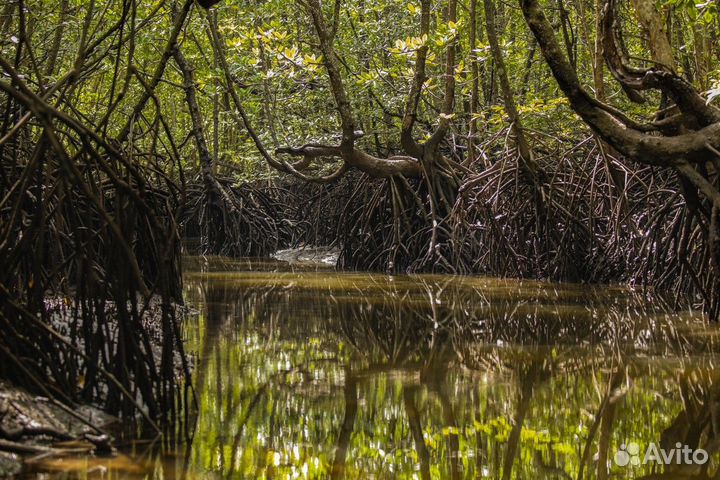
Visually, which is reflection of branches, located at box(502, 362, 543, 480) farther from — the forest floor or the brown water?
the forest floor

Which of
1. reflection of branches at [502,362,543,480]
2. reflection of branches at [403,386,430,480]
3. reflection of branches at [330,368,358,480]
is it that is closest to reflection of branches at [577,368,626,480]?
reflection of branches at [502,362,543,480]

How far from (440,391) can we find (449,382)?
0.70 ft

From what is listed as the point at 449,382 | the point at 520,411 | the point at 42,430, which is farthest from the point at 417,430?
the point at 42,430

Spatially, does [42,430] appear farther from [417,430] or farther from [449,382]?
[449,382]

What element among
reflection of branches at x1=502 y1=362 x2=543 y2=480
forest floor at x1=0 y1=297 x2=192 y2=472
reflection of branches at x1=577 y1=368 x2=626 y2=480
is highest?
forest floor at x1=0 y1=297 x2=192 y2=472

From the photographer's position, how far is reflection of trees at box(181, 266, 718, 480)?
299 centimetres

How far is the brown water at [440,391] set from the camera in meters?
2.83

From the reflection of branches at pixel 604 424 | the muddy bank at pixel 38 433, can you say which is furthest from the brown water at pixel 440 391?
the muddy bank at pixel 38 433

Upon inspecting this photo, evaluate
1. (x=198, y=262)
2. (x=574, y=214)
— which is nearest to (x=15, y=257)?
(x=574, y=214)

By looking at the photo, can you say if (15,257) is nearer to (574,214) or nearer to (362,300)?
(362,300)

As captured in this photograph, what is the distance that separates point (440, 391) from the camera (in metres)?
3.92

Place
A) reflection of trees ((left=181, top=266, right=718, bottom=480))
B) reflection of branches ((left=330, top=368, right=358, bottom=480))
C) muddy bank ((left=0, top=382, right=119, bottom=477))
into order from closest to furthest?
muddy bank ((left=0, top=382, right=119, bottom=477)) < reflection of branches ((left=330, top=368, right=358, bottom=480)) < reflection of trees ((left=181, top=266, right=718, bottom=480))

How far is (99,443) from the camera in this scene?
278 cm

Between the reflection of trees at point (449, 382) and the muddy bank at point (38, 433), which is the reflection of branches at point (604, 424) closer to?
the reflection of trees at point (449, 382)
